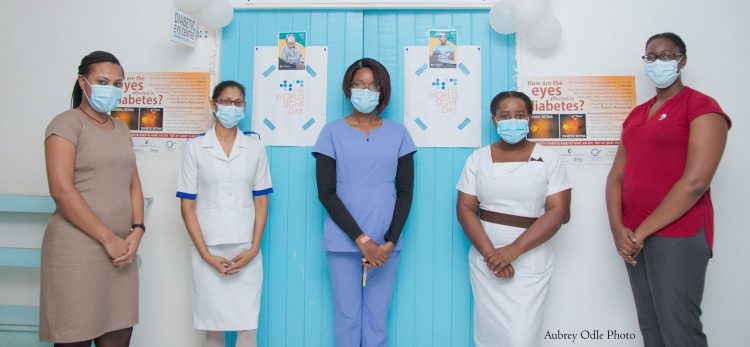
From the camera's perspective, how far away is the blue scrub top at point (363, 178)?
2.18 meters

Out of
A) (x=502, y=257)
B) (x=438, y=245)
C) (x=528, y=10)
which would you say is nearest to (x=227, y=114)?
(x=438, y=245)

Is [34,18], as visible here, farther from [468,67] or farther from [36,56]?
[468,67]

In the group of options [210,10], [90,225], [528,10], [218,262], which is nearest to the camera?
[90,225]

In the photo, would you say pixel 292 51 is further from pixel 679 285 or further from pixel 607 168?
pixel 679 285

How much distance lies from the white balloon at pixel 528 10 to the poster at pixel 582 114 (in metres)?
0.37

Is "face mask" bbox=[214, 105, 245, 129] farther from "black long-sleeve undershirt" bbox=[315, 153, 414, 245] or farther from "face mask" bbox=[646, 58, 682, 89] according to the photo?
"face mask" bbox=[646, 58, 682, 89]

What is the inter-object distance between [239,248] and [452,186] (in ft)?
4.10

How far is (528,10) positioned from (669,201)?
1.18 meters

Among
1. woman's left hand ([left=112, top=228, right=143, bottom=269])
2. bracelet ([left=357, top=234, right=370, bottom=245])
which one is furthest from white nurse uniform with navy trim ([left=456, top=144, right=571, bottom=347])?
woman's left hand ([left=112, top=228, right=143, bottom=269])

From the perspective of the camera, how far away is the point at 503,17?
96.0 inches

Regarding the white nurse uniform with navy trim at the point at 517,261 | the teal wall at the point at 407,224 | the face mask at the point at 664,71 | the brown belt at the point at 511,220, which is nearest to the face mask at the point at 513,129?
the white nurse uniform with navy trim at the point at 517,261

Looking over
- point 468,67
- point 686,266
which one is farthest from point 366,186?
point 686,266

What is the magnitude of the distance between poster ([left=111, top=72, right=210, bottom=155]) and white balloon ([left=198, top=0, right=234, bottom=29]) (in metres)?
0.31

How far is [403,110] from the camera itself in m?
2.62
